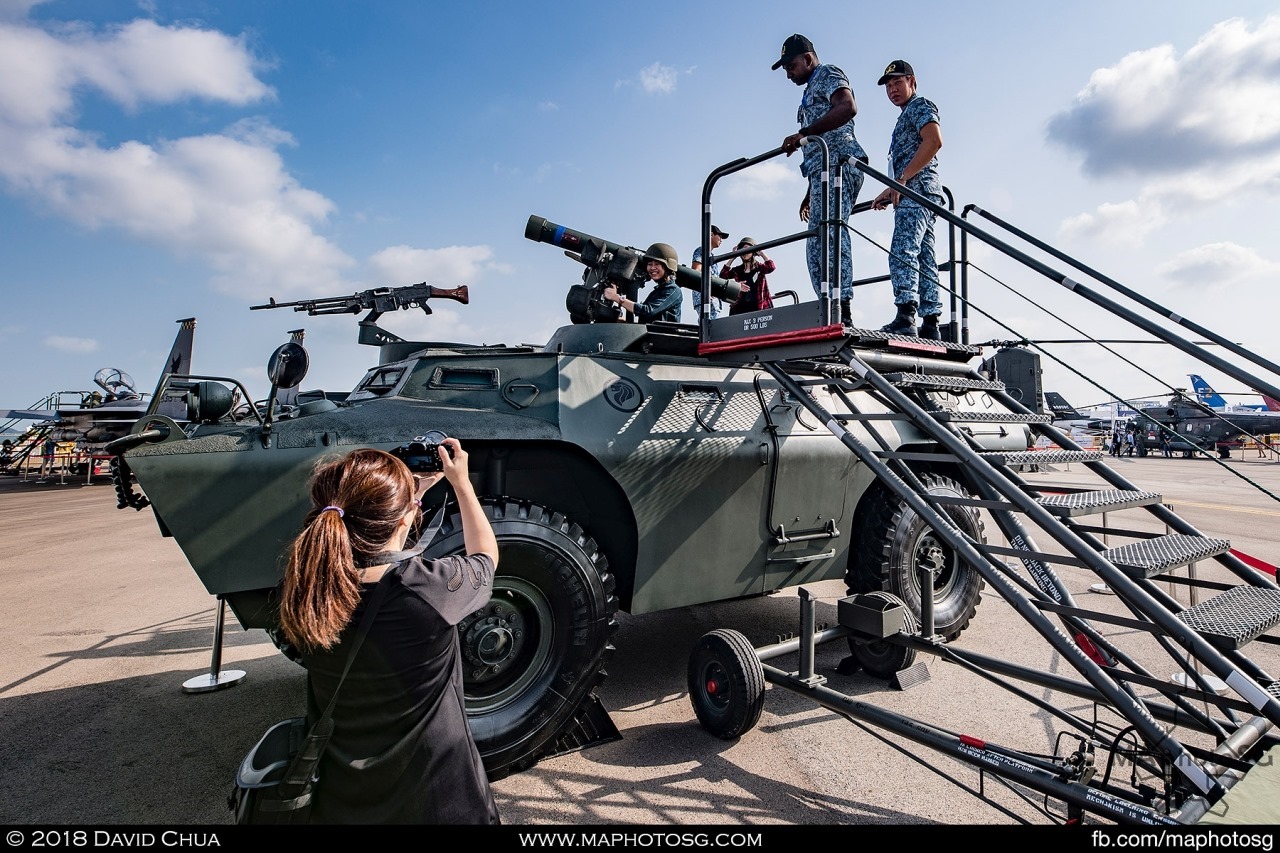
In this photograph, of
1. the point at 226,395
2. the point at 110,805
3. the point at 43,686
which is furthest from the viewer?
the point at 43,686

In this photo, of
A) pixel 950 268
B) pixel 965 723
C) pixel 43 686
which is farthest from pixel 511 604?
pixel 950 268

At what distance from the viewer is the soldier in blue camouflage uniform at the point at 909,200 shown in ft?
15.8

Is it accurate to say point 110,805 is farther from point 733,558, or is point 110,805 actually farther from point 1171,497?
point 1171,497

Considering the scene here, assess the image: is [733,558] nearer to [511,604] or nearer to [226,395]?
[511,604]

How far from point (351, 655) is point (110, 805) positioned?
2323 millimetres

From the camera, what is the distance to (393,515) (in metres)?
1.76

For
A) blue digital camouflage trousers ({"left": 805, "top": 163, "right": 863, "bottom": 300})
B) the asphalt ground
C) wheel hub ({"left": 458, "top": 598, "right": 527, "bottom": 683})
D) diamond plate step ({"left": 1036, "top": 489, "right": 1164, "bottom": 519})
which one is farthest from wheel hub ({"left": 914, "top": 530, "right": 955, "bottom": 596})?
wheel hub ({"left": 458, "top": 598, "right": 527, "bottom": 683})

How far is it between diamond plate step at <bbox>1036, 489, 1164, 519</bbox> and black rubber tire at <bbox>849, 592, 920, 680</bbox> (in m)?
1.36

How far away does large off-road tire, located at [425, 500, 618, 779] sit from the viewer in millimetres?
3205

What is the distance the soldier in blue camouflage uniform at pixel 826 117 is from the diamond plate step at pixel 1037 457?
1.38 m

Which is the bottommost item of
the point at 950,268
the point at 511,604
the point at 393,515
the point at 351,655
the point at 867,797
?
the point at 867,797
